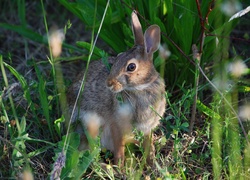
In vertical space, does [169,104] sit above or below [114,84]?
below

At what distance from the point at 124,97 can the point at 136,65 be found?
30 cm

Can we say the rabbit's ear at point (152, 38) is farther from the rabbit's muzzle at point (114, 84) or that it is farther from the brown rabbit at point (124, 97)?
the rabbit's muzzle at point (114, 84)

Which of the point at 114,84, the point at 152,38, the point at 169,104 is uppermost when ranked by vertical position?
the point at 152,38

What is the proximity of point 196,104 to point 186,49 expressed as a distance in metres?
0.48

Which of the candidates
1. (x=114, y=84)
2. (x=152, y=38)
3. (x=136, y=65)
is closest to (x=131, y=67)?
(x=136, y=65)

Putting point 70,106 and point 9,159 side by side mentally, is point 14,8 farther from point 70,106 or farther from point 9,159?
point 9,159

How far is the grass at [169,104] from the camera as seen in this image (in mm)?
3328

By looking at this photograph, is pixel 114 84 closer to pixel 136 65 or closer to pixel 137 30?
pixel 136 65

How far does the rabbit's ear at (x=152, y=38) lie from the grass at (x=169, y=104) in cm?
25

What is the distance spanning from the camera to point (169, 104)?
11.4 feet

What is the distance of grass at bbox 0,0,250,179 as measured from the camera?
3328 millimetres

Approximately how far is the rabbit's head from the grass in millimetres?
205

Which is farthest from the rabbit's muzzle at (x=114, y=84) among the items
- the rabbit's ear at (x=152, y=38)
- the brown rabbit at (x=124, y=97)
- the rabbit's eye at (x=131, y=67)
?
the rabbit's ear at (x=152, y=38)

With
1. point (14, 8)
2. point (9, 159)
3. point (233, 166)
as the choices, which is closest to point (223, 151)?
point (233, 166)
